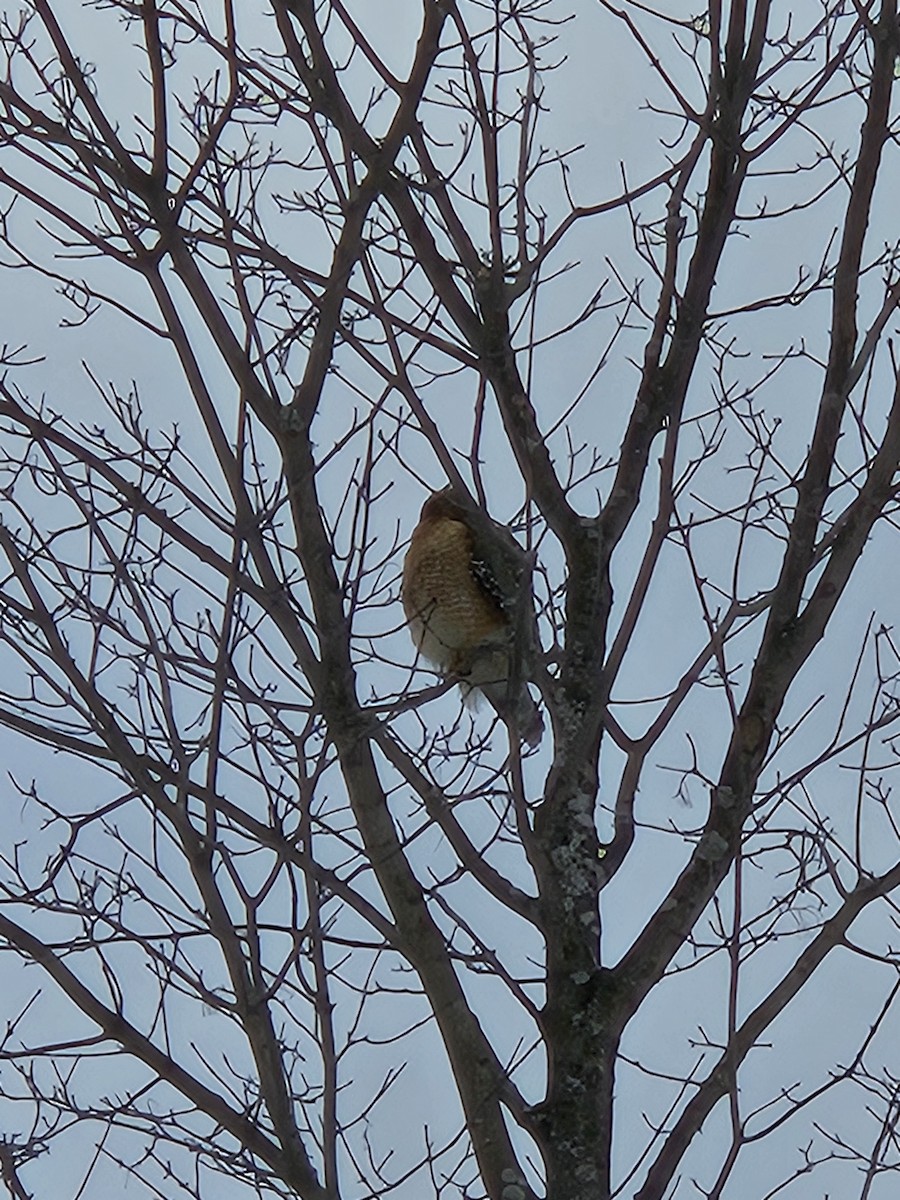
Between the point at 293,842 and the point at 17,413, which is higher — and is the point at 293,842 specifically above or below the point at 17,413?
below

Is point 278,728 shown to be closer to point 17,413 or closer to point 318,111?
point 17,413

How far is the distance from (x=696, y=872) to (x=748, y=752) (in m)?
0.24

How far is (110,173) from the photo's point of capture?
3039 millimetres

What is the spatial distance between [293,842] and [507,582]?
1169 mm

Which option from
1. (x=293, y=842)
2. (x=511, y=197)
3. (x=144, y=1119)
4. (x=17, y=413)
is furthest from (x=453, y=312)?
(x=144, y=1119)

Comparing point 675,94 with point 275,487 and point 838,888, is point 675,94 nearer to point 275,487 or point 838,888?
point 275,487

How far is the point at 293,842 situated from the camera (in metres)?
3.12

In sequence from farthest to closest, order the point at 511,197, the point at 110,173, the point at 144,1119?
the point at 511,197 < the point at 144,1119 < the point at 110,173

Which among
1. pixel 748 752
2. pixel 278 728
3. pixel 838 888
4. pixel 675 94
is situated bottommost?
pixel 838 888

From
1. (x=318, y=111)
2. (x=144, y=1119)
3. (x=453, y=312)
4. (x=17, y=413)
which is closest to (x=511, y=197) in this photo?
(x=453, y=312)

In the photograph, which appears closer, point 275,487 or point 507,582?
point 275,487

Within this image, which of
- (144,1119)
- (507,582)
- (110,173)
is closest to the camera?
(110,173)

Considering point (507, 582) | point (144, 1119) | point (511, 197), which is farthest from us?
point (507, 582)

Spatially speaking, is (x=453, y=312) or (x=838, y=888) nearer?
(x=838, y=888)
